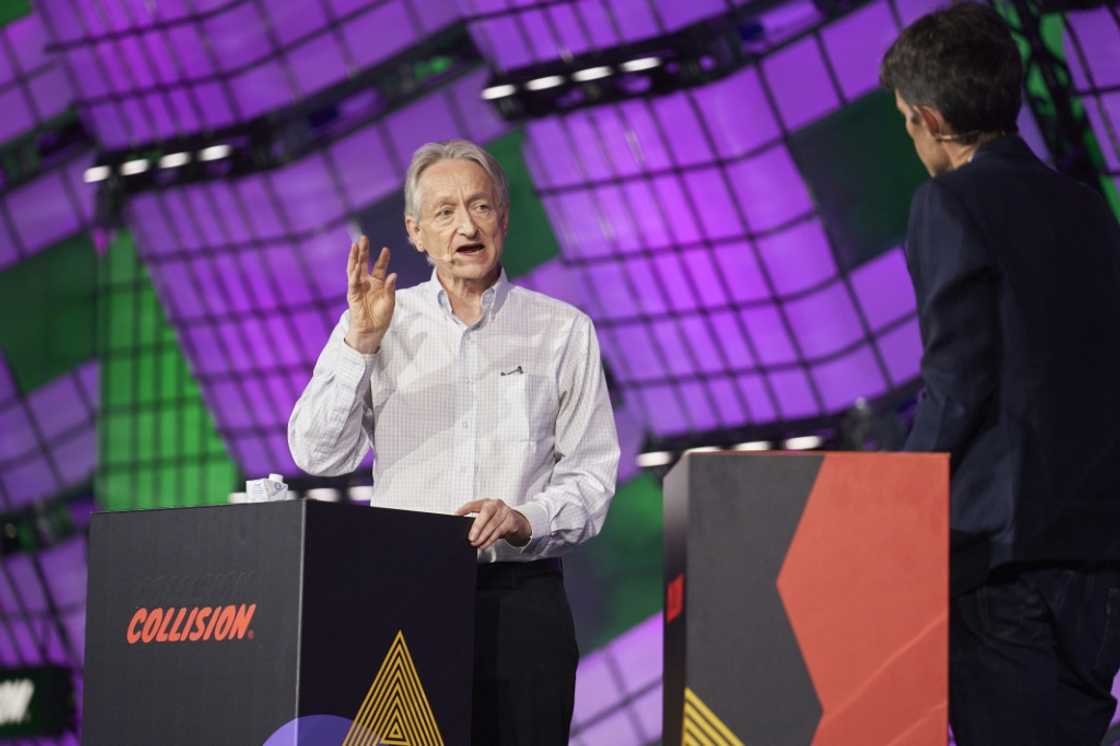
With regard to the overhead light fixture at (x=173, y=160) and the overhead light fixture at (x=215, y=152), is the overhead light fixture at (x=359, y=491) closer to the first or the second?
the overhead light fixture at (x=215, y=152)

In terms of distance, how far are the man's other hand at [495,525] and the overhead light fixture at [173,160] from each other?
12035 millimetres

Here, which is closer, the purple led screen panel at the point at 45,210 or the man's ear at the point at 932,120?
the man's ear at the point at 932,120

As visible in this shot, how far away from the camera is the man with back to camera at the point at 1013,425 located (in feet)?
7.23

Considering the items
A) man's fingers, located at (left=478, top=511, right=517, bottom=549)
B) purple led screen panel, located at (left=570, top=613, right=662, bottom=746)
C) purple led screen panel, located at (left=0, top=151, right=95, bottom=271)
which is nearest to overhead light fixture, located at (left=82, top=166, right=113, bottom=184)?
purple led screen panel, located at (left=0, top=151, right=95, bottom=271)

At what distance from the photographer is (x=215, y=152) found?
45.6 ft

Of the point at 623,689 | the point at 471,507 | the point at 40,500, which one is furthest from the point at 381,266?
the point at 40,500

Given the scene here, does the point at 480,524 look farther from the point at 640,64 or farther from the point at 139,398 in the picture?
the point at 139,398

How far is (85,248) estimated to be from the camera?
14594 mm

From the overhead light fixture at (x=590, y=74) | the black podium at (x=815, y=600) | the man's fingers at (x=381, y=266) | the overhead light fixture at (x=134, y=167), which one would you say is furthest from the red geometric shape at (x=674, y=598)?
the overhead light fixture at (x=134, y=167)

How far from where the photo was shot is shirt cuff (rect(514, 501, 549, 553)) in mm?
2785

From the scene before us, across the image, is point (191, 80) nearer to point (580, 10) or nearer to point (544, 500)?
point (580, 10)

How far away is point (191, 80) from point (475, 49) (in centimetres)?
297

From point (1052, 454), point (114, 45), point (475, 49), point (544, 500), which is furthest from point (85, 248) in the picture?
point (1052, 454)

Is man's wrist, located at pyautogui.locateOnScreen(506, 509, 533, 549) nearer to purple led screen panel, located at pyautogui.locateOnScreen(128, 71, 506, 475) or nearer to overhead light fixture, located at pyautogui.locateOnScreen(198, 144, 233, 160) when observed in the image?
purple led screen panel, located at pyautogui.locateOnScreen(128, 71, 506, 475)
